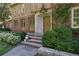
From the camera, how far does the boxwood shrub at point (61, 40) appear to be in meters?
4.45

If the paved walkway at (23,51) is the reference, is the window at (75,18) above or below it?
above

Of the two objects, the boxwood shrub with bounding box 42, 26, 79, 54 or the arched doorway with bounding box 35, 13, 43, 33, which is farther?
the arched doorway with bounding box 35, 13, 43, 33

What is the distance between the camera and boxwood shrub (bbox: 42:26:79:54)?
14.6 ft

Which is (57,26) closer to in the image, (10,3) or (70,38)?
(70,38)

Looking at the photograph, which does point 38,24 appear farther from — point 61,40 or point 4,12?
point 4,12

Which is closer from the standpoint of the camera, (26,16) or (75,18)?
(75,18)

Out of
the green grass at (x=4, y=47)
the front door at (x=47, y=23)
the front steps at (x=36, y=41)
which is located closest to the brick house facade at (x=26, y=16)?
the front door at (x=47, y=23)

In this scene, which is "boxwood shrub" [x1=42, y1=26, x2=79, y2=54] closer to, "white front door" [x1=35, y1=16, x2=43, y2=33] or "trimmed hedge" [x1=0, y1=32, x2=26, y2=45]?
"white front door" [x1=35, y1=16, x2=43, y2=33]

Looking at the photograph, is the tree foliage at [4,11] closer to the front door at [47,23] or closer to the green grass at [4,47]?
the green grass at [4,47]

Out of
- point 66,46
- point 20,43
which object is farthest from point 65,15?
point 20,43

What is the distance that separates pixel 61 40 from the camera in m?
4.49

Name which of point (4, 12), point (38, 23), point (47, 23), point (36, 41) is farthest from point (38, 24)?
point (4, 12)

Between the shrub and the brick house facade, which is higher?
the brick house facade

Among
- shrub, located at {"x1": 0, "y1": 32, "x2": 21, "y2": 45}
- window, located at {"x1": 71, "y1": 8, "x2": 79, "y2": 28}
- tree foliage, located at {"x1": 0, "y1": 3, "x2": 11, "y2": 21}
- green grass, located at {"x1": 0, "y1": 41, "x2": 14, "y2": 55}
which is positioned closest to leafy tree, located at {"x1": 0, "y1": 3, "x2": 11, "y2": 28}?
tree foliage, located at {"x1": 0, "y1": 3, "x2": 11, "y2": 21}
